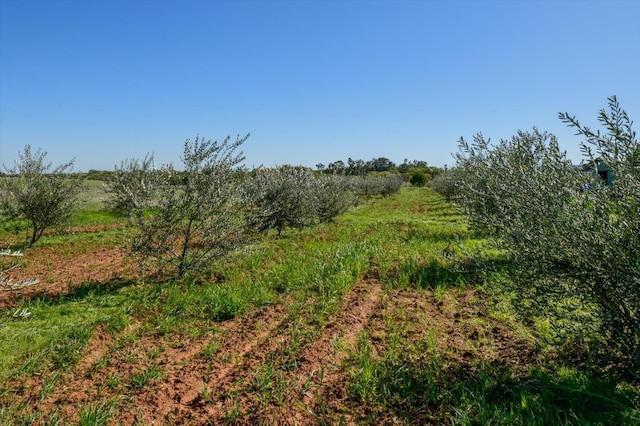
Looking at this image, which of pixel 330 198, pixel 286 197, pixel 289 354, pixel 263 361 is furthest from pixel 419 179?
pixel 263 361

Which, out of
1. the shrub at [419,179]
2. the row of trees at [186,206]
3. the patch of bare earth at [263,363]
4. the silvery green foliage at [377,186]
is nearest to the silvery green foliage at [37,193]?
the row of trees at [186,206]

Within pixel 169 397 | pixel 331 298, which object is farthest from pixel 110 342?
pixel 331 298

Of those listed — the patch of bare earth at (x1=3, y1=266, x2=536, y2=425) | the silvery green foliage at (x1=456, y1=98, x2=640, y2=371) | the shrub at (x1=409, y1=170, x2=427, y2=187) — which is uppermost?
the shrub at (x1=409, y1=170, x2=427, y2=187)

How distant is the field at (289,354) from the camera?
3229mm

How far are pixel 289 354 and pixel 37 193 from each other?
33.7ft

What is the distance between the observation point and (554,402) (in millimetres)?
3270

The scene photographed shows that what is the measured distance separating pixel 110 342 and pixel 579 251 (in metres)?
5.30

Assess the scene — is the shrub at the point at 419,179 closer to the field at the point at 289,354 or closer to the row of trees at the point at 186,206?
the row of trees at the point at 186,206

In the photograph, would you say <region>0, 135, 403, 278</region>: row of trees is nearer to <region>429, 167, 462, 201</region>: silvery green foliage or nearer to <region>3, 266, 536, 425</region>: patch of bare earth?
<region>3, 266, 536, 425</region>: patch of bare earth

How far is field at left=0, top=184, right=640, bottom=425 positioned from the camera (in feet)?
10.6

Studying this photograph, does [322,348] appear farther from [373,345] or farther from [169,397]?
[169,397]

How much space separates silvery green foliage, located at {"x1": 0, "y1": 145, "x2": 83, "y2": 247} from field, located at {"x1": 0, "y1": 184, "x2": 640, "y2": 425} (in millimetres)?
3853

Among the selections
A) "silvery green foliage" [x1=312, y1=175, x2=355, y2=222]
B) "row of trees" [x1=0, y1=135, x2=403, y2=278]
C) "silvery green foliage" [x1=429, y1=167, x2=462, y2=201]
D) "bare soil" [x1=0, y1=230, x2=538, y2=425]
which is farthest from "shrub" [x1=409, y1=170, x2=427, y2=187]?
"bare soil" [x1=0, y1=230, x2=538, y2=425]

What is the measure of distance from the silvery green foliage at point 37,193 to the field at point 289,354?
385 cm
